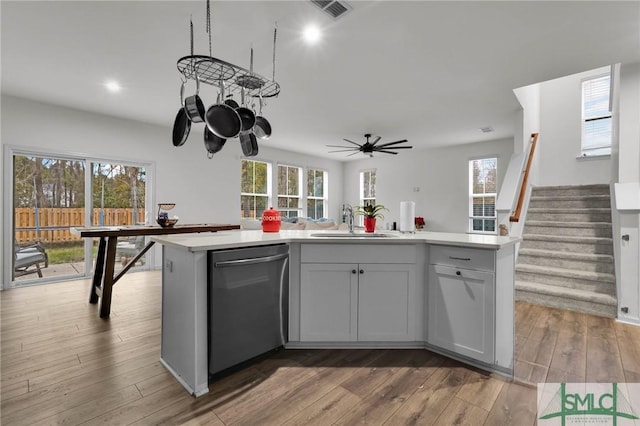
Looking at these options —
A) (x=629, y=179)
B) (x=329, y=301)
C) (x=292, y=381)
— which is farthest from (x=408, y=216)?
(x=629, y=179)

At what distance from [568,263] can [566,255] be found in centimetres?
10

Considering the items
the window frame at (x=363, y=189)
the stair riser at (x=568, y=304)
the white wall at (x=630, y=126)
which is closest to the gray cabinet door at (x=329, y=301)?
the stair riser at (x=568, y=304)

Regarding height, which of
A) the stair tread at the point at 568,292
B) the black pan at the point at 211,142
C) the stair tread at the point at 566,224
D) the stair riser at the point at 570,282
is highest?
the black pan at the point at 211,142

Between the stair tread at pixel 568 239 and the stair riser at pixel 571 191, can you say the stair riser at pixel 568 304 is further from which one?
the stair riser at pixel 571 191

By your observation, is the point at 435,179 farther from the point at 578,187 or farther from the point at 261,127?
the point at 261,127

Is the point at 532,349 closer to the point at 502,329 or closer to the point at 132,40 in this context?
the point at 502,329

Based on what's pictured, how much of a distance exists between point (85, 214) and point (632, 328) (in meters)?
6.87

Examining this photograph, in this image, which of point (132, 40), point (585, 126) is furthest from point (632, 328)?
point (132, 40)

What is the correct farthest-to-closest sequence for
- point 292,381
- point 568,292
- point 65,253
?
1. point 65,253
2. point 568,292
3. point 292,381

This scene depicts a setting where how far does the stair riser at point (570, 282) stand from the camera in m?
3.32

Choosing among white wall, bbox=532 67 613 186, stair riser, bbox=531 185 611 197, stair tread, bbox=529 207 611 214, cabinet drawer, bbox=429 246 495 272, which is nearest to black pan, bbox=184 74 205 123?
cabinet drawer, bbox=429 246 495 272

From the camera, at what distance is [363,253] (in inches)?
89.3

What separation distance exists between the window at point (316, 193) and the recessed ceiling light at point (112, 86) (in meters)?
5.01

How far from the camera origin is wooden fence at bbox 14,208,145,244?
430cm
